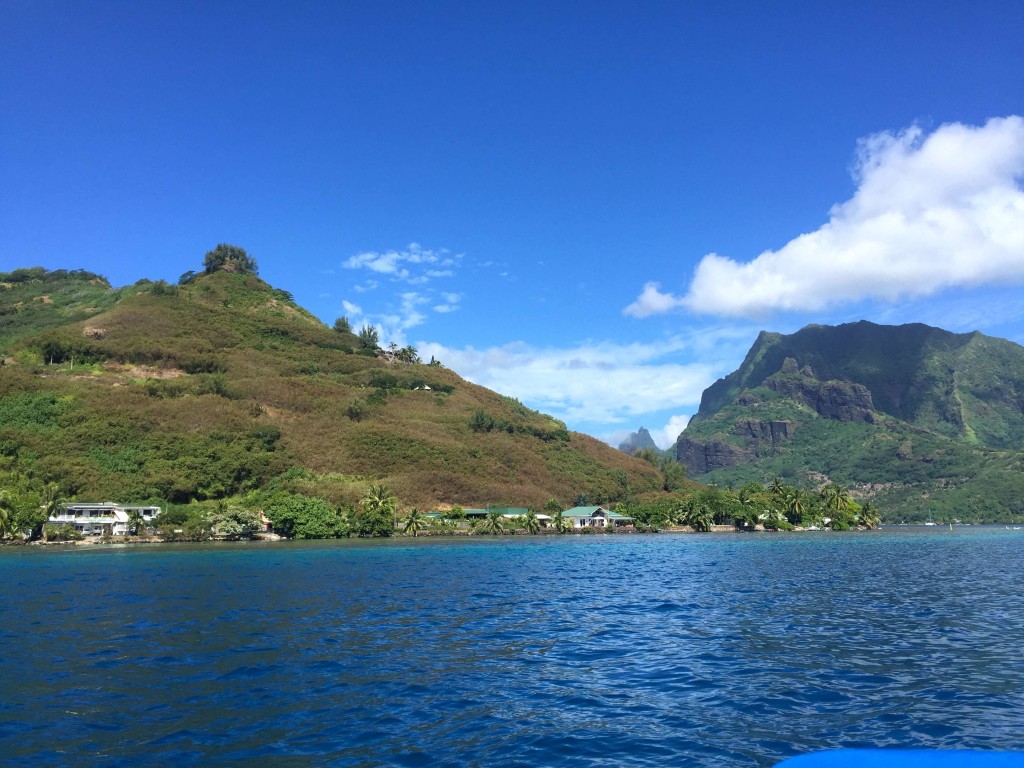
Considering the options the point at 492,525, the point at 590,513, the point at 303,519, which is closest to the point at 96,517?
the point at 303,519

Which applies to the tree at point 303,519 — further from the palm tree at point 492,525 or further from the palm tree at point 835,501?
the palm tree at point 835,501

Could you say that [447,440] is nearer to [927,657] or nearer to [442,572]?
[442,572]

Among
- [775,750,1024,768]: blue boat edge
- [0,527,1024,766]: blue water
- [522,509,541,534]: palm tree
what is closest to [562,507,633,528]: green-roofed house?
[522,509,541,534]: palm tree

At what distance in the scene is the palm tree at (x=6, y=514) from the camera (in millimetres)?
90125

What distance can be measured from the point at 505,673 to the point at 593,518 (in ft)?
424

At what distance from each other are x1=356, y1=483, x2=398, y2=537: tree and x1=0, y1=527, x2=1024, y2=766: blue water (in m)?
76.8

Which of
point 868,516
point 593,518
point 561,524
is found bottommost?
point 868,516

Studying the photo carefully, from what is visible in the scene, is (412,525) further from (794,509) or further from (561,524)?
(794,509)

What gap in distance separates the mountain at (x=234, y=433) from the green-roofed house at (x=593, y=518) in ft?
39.8

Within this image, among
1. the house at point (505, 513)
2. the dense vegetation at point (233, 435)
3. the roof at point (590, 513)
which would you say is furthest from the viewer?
the roof at point (590, 513)

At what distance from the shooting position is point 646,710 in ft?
50.4

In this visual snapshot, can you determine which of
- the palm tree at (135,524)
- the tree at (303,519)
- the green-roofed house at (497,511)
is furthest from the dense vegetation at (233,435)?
the palm tree at (135,524)

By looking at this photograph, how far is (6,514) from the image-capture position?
3551 inches

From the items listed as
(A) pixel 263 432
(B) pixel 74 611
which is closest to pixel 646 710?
(B) pixel 74 611
